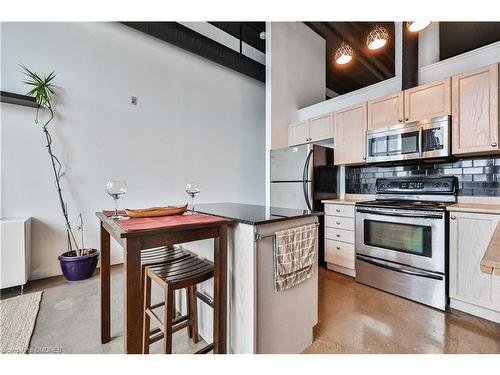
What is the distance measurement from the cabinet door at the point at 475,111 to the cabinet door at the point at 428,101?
55 mm

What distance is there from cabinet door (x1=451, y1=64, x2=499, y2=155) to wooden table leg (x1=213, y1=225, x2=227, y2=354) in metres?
2.45

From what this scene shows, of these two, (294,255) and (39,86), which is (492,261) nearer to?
(294,255)

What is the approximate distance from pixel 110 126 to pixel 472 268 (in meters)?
4.16

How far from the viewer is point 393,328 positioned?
187 centimetres

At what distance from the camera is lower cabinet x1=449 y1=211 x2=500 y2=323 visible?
6.33 feet

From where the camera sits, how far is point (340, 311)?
2.14 m

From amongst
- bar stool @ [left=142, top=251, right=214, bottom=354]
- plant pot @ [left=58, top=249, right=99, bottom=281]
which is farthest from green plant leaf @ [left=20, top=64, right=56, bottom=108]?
bar stool @ [left=142, top=251, right=214, bottom=354]

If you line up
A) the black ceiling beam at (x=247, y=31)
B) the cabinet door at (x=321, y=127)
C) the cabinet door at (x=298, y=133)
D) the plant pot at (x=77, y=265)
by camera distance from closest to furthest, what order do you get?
1. the plant pot at (x=77, y=265)
2. the cabinet door at (x=321, y=127)
3. the cabinet door at (x=298, y=133)
4. the black ceiling beam at (x=247, y=31)

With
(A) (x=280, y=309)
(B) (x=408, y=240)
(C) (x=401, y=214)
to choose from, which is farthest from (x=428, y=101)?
(A) (x=280, y=309)

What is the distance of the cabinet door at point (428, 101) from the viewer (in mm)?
2396

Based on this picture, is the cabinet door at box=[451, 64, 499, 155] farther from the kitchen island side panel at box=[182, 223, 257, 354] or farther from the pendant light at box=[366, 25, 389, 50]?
the kitchen island side panel at box=[182, 223, 257, 354]

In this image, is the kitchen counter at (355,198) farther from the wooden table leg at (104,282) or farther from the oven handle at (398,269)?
the wooden table leg at (104,282)

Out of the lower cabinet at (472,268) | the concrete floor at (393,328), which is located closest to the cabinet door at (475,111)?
the lower cabinet at (472,268)
